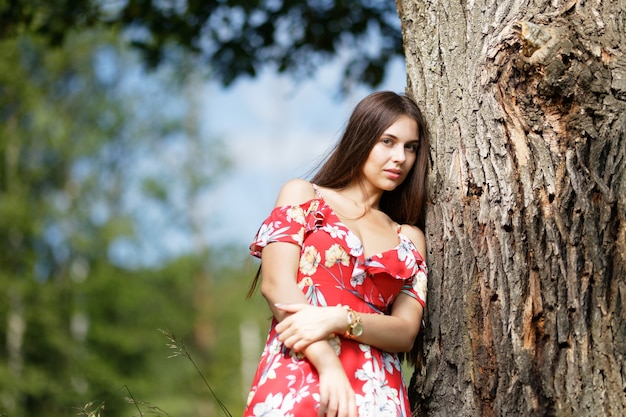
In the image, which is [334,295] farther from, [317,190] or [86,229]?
[86,229]

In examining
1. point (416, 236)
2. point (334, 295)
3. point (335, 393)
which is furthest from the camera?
point (416, 236)

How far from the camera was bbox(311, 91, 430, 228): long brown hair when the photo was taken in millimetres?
3115

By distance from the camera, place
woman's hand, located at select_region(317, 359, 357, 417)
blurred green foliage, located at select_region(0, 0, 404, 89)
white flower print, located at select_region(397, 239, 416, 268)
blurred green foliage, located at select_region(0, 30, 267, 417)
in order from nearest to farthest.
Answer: woman's hand, located at select_region(317, 359, 357, 417), white flower print, located at select_region(397, 239, 416, 268), blurred green foliage, located at select_region(0, 0, 404, 89), blurred green foliage, located at select_region(0, 30, 267, 417)

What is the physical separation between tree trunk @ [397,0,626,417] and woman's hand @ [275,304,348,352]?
53cm

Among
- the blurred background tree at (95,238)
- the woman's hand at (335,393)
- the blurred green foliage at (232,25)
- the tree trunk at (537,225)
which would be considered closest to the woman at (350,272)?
the woman's hand at (335,393)

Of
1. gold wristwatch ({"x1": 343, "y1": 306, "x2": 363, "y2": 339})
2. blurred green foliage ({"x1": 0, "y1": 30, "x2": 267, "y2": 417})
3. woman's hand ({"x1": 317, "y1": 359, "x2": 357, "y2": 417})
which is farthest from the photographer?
blurred green foliage ({"x1": 0, "y1": 30, "x2": 267, "y2": 417})

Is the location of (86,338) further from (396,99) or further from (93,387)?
(396,99)

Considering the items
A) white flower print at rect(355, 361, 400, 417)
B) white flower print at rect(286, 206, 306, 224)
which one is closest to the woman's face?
white flower print at rect(286, 206, 306, 224)

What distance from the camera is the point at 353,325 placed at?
8.91 ft

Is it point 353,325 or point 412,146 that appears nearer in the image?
point 353,325

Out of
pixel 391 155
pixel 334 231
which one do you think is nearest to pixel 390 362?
pixel 334 231

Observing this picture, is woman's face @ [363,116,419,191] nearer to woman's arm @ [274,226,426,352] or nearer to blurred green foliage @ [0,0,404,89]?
woman's arm @ [274,226,426,352]

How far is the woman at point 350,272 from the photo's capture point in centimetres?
268

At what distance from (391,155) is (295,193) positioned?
0.44m
